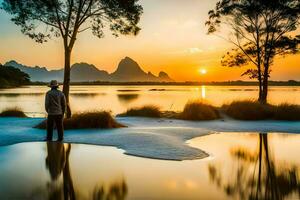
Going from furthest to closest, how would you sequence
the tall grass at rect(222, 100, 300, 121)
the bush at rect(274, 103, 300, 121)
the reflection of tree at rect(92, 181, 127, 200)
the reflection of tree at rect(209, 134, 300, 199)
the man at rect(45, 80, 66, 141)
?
the tall grass at rect(222, 100, 300, 121) < the bush at rect(274, 103, 300, 121) < the man at rect(45, 80, 66, 141) < the reflection of tree at rect(209, 134, 300, 199) < the reflection of tree at rect(92, 181, 127, 200)

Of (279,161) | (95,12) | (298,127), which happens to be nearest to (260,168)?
(279,161)

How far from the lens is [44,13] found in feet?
77.3

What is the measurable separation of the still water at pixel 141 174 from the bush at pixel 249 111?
11044 mm

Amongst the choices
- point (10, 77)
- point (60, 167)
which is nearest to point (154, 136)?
point (60, 167)

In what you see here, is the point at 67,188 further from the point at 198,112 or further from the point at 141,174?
the point at 198,112

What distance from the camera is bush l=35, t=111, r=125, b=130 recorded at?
Result: 64.4 ft

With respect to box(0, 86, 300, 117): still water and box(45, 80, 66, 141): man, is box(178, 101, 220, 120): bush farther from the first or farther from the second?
box(45, 80, 66, 141): man

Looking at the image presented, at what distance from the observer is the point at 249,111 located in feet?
84.9

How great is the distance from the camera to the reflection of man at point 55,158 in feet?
33.3

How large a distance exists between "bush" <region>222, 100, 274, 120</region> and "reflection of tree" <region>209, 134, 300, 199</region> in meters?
13.0

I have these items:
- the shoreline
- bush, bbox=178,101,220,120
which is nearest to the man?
the shoreline

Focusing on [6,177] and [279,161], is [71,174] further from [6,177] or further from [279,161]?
[279,161]

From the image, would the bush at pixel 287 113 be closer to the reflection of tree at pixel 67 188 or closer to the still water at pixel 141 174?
the still water at pixel 141 174

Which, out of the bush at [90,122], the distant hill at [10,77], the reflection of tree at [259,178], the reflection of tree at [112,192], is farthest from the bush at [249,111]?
the distant hill at [10,77]
